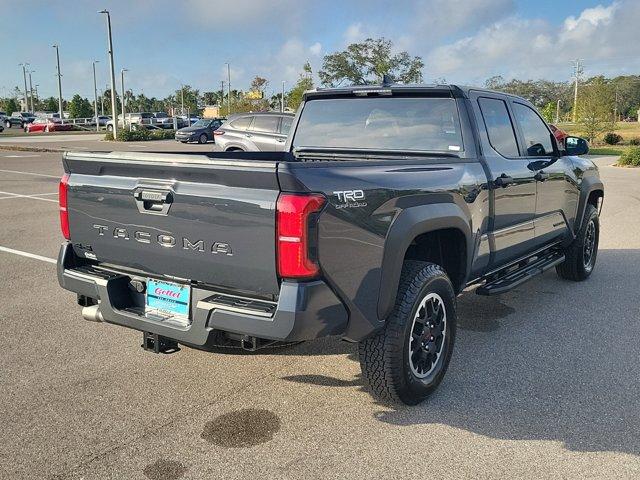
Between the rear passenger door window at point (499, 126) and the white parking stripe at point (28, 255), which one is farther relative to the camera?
the white parking stripe at point (28, 255)

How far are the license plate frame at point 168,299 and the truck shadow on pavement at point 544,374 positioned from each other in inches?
42.2

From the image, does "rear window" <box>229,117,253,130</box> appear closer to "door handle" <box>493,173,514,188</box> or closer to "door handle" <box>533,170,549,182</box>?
"door handle" <box>533,170,549,182</box>

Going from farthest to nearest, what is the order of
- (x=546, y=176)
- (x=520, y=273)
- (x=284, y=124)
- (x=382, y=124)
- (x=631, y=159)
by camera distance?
(x=631, y=159) < (x=284, y=124) < (x=546, y=176) < (x=520, y=273) < (x=382, y=124)

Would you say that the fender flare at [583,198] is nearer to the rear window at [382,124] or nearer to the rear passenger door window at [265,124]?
the rear window at [382,124]

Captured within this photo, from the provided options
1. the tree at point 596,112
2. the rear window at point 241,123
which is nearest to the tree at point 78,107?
the tree at point 596,112

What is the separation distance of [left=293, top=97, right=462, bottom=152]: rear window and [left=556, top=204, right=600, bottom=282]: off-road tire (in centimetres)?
260

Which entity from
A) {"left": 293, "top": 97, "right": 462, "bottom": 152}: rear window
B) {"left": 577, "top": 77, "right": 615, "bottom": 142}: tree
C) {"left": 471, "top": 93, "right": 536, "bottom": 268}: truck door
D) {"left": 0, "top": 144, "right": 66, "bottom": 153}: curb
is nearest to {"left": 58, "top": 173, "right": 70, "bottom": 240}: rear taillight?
{"left": 293, "top": 97, "right": 462, "bottom": 152}: rear window

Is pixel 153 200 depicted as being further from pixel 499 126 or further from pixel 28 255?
pixel 28 255

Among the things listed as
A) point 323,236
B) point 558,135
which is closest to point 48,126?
point 558,135

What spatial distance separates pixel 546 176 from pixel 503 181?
3.22 ft

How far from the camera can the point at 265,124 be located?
53.2 feet

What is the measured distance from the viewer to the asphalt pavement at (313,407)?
9.54 ft

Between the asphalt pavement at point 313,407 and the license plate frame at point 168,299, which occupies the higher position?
the license plate frame at point 168,299

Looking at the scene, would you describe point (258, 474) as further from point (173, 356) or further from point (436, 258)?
point (436, 258)
